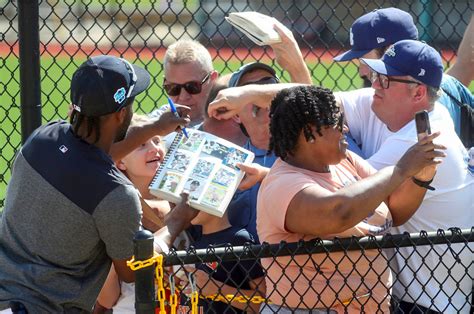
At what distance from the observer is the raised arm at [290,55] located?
4.90 meters

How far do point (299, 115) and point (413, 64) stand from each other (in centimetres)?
73

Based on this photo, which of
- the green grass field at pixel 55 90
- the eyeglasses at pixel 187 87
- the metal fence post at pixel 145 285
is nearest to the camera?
the metal fence post at pixel 145 285

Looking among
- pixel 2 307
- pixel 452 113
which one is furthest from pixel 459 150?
pixel 2 307

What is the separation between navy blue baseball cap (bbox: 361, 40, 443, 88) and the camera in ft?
13.9

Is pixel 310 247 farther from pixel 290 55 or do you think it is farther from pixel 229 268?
pixel 290 55

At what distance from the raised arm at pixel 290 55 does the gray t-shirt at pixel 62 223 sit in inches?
62.0

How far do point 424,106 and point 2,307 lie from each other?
6.51ft

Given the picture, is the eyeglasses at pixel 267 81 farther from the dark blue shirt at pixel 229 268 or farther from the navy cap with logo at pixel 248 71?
the dark blue shirt at pixel 229 268

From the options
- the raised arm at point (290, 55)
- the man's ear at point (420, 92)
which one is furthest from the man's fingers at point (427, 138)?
the raised arm at point (290, 55)

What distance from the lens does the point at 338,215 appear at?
3.60 metres

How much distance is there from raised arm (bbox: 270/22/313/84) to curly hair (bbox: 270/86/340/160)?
107cm

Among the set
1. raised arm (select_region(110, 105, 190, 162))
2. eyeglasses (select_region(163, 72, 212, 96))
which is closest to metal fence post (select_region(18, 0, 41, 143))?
raised arm (select_region(110, 105, 190, 162))

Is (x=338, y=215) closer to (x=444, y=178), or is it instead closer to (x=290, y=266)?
(x=290, y=266)

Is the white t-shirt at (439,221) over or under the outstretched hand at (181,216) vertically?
under
